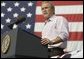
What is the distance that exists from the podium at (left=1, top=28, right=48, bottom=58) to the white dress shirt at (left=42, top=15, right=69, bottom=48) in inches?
13.9

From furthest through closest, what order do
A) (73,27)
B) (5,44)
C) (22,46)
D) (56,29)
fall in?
(73,27) → (56,29) → (5,44) → (22,46)

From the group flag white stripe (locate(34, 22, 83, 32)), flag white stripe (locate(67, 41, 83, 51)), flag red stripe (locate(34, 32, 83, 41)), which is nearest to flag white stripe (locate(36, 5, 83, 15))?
flag white stripe (locate(34, 22, 83, 32))

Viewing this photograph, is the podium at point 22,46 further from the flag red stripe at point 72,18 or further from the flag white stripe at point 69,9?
the flag white stripe at point 69,9

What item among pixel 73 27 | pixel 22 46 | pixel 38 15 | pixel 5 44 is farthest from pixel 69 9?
pixel 22 46

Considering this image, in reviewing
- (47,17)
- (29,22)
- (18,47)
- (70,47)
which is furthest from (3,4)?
(18,47)

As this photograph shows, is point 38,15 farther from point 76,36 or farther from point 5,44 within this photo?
point 5,44

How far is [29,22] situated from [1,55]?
20.3 ft

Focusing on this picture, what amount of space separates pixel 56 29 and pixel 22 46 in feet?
1.81

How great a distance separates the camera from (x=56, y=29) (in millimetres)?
3227

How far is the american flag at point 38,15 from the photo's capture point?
858 cm

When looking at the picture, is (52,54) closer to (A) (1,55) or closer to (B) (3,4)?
(A) (1,55)

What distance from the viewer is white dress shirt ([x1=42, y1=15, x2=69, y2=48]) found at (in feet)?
10.4

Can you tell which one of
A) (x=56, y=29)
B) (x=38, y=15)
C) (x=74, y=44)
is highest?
(x=38, y=15)

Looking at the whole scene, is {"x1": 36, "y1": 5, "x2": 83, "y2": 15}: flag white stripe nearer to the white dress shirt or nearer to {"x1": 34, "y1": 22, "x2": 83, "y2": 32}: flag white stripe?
{"x1": 34, "y1": 22, "x2": 83, "y2": 32}: flag white stripe
